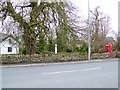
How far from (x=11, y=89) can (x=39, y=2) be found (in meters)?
17.8

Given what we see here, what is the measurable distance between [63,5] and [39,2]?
251 centimetres

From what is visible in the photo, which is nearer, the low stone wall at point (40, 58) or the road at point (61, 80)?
the road at point (61, 80)

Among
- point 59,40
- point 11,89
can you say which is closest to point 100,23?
point 59,40

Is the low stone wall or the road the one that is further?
the low stone wall

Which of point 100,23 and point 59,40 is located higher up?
point 100,23

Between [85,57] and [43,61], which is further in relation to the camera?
[85,57]

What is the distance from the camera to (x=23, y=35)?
2550 centimetres

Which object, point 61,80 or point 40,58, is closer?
point 61,80

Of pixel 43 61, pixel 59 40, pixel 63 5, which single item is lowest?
pixel 43 61

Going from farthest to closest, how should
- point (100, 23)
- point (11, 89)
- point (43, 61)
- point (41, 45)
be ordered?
point (100, 23), point (41, 45), point (43, 61), point (11, 89)

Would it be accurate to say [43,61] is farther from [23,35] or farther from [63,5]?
[63,5]

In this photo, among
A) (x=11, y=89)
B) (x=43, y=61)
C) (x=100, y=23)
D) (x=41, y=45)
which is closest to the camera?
(x=11, y=89)

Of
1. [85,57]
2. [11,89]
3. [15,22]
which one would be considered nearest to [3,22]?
[15,22]

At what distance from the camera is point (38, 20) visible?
81.3 feet
